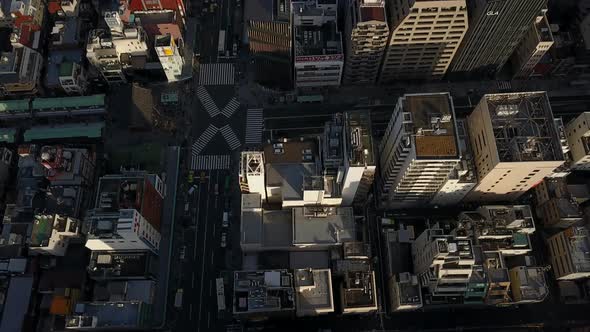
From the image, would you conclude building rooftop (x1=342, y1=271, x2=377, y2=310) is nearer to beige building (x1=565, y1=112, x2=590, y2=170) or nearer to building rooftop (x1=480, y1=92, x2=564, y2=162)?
building rooftop (x1=480, y1=92, x2=564, y2=162)

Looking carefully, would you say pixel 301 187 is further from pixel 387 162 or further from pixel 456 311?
pixel 456 311

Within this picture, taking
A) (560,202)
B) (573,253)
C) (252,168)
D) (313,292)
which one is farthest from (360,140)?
(573,253)

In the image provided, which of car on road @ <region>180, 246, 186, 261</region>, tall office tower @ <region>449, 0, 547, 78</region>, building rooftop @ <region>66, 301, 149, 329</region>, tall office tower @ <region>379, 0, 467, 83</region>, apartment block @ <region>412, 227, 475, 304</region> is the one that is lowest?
building rooftop @ <region>66, 301, 149, 329</region>

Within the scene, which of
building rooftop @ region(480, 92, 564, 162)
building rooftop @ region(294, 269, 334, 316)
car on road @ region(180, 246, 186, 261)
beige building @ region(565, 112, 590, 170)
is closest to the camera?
building rooftop @ region(480, 92, 564, 162)

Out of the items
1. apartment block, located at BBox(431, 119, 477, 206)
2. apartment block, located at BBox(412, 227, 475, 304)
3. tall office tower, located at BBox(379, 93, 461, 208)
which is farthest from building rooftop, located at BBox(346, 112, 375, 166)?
apartment block, located at BBox(412, 227, 475, 304)

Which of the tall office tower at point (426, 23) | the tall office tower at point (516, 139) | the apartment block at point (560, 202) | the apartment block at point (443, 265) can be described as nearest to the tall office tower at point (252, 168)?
the apartment block at point (443, 265)

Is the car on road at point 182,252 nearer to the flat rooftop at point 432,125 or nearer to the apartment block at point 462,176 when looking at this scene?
the flat rooftop at point 432,125

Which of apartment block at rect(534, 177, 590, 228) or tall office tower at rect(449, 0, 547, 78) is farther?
apartment block at rect(534, 177, 590, 228)
